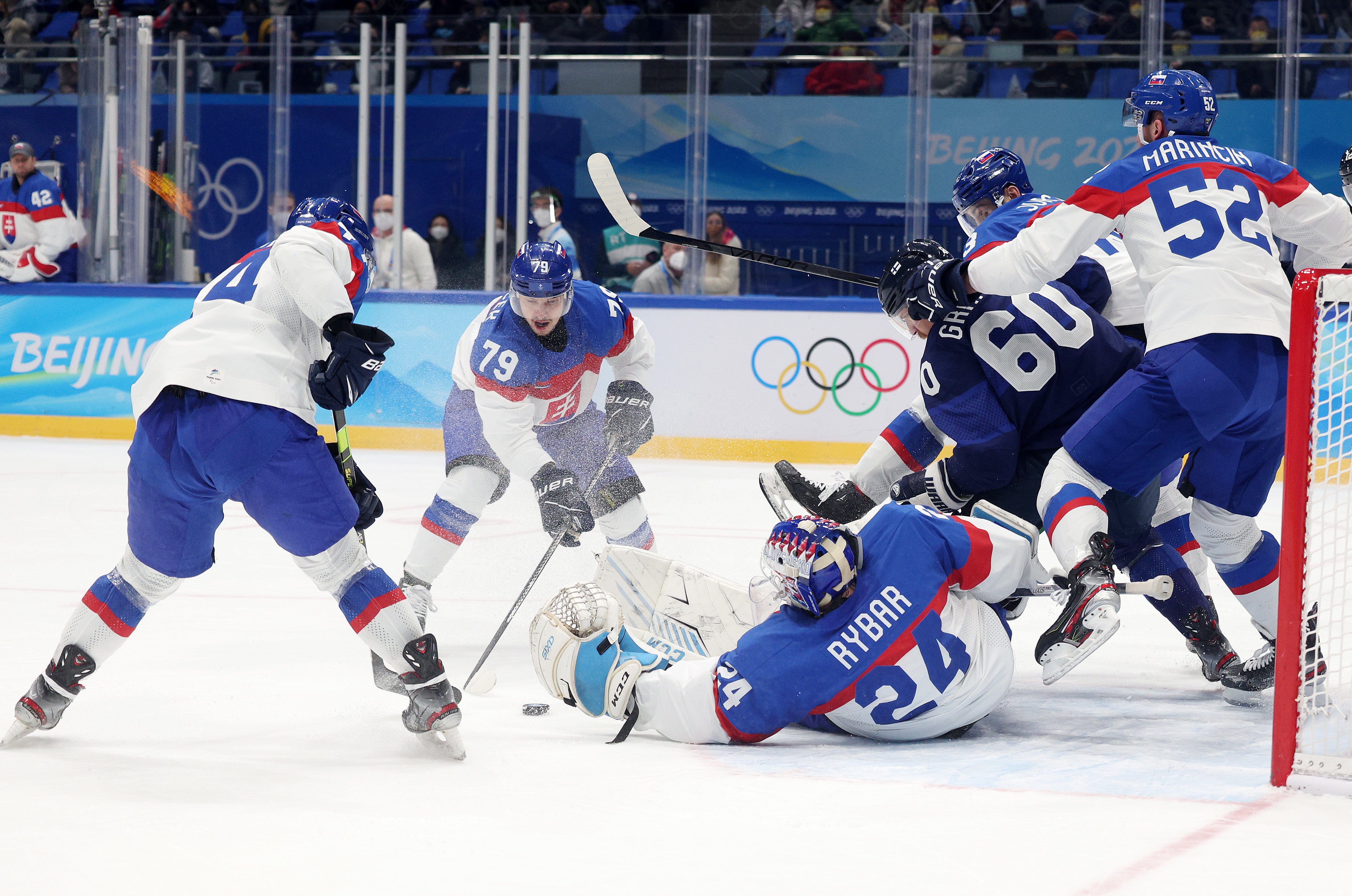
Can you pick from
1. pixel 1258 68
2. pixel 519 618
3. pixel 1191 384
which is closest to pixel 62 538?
pixel 519 618

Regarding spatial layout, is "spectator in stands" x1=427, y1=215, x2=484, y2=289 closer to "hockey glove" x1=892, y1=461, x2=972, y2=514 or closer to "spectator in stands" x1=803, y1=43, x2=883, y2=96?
"spectator in stands" x1=803, y1=43, x2=883, y2=96

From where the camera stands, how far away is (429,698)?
8.77ft

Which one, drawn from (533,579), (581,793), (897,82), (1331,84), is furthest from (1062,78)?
(581,793)

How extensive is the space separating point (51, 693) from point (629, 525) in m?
1.67

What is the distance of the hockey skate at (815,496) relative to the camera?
349 cm

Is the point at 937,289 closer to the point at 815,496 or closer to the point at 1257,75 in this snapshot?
the point at 815,496

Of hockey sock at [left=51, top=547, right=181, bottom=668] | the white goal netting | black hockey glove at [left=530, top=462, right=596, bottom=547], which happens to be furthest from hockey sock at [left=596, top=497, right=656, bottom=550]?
the white goal netting

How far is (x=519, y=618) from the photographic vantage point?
4168 mm

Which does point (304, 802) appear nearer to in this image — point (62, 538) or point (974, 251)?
point (974, 251)

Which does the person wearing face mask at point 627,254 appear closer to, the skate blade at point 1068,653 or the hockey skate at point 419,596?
the hockey skate at point 419,596

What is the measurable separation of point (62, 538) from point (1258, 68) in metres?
6.43

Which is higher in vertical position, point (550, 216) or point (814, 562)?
point (550, 216)

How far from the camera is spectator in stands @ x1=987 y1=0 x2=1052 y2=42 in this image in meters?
8.16

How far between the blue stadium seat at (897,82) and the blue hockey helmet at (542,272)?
4721 millimetres
